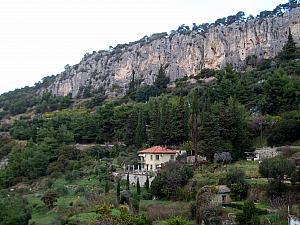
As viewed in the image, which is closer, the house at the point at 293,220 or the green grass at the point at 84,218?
the house at the point at 293,220

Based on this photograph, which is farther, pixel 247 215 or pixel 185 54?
pixel 185 54

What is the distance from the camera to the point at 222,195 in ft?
83.7

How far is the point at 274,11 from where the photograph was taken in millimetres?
99250

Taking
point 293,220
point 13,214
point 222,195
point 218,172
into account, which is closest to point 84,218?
point 13,214

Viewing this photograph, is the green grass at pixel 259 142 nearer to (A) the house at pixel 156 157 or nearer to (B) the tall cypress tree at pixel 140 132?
(A) the house at pixel 156 157

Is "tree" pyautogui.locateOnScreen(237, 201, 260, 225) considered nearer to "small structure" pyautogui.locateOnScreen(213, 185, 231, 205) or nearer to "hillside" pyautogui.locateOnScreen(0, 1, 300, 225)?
"hillside" pyautogui.locateOnScreen(0, 1, 300, 225)

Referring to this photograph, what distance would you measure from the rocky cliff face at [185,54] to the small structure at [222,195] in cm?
5618

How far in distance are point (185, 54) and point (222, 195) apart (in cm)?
6939

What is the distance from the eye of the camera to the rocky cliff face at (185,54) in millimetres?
83875

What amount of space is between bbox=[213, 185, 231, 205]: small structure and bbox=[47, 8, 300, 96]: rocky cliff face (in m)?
56.2

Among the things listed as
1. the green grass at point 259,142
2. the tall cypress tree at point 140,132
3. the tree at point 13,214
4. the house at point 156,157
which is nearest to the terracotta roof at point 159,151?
the house at point 156,157

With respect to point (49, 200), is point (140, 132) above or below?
above

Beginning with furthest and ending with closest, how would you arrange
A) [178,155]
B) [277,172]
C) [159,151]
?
[159,151] < [178,155] < [277,172]

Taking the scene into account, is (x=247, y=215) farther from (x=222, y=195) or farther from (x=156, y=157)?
(x=156, y=157)
